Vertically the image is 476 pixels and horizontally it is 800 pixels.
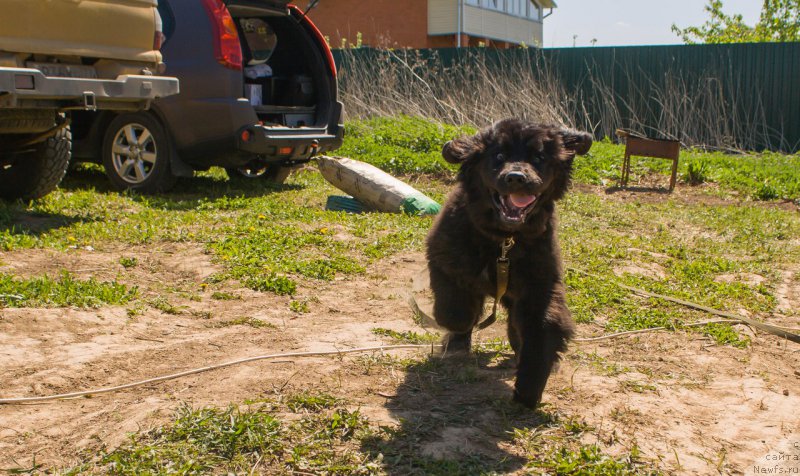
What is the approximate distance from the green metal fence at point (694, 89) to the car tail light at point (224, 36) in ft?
32.4

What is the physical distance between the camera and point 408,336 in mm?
5094

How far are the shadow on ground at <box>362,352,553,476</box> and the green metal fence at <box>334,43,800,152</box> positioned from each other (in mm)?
13393

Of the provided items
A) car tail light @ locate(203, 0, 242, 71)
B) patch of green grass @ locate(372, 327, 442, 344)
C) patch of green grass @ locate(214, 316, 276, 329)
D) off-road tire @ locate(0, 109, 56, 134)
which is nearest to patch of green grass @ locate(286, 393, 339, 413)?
patch of green grass @ locate(372, 327, 442, 344)

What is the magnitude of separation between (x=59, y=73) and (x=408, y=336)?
3.84 meters

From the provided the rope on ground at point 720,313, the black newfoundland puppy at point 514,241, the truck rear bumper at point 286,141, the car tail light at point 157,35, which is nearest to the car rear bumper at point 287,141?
the truck rear bumper at point 286,141

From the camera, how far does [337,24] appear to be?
39.7 meters

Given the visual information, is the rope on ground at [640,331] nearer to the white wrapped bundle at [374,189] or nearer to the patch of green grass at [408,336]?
the patch of green grass at [408,336]

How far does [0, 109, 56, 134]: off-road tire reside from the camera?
22.2 ft

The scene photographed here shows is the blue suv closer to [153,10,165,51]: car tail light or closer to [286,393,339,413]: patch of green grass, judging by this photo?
[153,10,165,51]: car tail light

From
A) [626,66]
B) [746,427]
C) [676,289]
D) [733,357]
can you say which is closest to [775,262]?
[676,289]

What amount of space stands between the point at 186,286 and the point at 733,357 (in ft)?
11.9

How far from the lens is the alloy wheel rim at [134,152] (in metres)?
9.06

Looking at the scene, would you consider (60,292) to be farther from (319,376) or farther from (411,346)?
(411,346)

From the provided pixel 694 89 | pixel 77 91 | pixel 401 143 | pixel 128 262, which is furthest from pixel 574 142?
pixel 694 89
